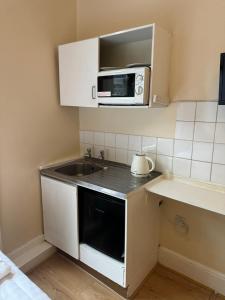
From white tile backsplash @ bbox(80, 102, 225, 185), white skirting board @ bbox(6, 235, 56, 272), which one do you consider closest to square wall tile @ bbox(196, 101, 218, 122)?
white tile backsplash @ bbox(80, 102, 225, 185)

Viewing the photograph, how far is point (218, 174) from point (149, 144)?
597 mm

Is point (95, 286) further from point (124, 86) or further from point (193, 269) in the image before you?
point (124, 86)

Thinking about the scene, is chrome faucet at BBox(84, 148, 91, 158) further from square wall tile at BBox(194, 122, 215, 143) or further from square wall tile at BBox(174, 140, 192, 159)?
square wall tile at BBox(194, 122, 215, 143)

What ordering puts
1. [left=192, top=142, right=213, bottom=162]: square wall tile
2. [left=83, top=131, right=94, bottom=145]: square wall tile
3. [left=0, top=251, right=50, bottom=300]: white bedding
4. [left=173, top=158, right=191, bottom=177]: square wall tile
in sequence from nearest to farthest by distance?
[left=0, top=251, right=50, bottom=300]: white bedding, [left=192, top=142, right=213, bottom=162]: square wall tile, [left=173, top=158, right=191, bottom=177]: square wall tile, [left=83, top=131, right=94, bottom=145]: square wall tile

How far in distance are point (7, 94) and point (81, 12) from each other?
1.15 m

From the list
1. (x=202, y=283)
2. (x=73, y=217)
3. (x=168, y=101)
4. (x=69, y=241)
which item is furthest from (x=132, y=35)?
(x=202, y=283)

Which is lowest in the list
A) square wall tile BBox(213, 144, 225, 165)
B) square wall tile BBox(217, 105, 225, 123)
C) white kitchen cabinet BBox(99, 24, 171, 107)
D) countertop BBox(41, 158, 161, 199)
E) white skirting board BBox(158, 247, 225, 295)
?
white skirting board BBox(158, 247, 225, 295)

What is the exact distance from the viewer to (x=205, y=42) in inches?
59.6

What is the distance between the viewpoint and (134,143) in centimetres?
199

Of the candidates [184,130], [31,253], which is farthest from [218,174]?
[31,253]

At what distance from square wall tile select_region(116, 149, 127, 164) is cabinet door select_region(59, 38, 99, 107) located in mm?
542

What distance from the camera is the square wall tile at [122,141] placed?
204cm

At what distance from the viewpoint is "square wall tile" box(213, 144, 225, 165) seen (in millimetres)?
1549

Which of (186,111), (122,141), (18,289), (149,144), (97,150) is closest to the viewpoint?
(18,289)
